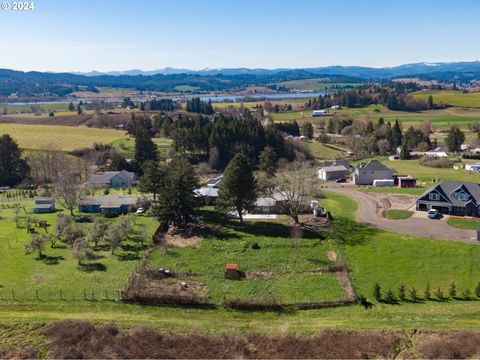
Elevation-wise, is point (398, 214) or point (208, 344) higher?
point (398, 214)

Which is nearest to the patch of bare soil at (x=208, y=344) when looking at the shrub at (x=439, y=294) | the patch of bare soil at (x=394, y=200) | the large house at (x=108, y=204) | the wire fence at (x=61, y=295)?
the wire fence at (x=61, y=295)


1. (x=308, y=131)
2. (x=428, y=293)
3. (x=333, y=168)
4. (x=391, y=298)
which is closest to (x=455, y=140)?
(x=308, y=131)

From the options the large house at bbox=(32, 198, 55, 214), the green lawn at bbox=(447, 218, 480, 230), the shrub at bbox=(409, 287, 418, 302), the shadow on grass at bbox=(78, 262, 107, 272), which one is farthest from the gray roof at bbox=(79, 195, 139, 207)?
the green lawn at bbox=(447, 218, 480, 230)

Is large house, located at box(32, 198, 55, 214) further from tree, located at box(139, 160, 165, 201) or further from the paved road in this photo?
the paved road

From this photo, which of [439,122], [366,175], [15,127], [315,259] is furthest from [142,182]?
[439,122]

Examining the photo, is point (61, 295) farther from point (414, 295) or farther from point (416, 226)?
point (416, 226)

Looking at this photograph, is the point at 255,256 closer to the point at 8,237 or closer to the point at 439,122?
the point at 8,237
